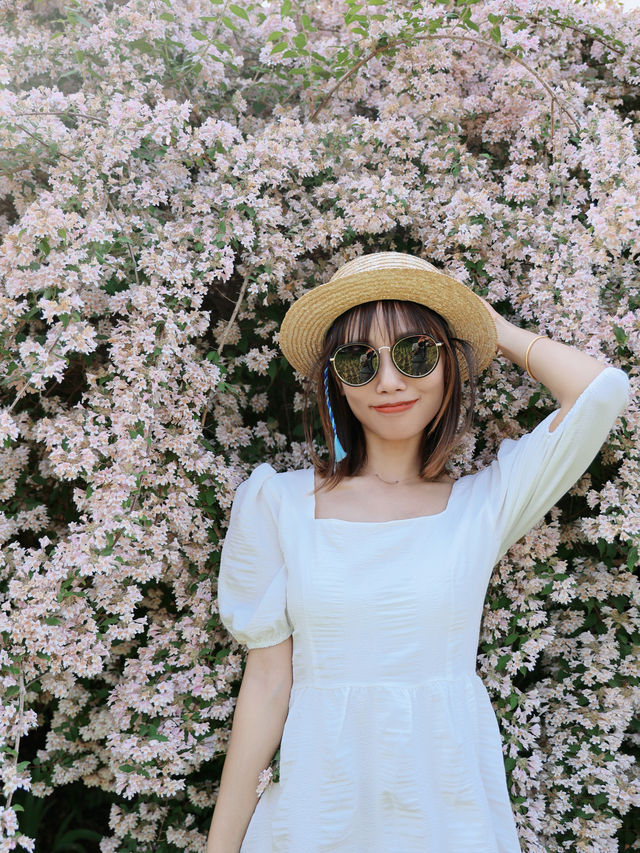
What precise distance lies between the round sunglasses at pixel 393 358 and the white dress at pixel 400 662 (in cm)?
32

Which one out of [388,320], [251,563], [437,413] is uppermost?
[388,320]

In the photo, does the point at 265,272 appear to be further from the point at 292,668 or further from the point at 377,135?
the point at 292,668

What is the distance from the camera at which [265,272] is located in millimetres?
1929

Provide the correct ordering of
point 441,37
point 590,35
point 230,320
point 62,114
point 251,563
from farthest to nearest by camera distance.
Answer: point 590,35 < point 441,37 < point 230,320 < point 62,114 < point 251,563

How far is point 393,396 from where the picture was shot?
1.65m

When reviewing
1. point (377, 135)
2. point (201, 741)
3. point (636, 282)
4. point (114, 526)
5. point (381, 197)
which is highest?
point (377, 135)

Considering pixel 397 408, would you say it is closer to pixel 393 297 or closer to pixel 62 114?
pixel 393 297

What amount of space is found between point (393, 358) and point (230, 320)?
1.87ft

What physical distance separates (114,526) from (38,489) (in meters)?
0.86

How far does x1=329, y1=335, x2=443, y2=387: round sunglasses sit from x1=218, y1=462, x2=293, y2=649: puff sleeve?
38cm

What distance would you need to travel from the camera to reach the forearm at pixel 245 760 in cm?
157

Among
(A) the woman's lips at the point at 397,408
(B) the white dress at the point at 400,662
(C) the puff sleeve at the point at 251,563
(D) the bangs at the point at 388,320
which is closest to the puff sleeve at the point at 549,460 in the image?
(B) the white dress at the point at 400,662

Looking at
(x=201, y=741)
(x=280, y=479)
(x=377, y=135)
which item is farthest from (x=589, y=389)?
(x=201, y=741)

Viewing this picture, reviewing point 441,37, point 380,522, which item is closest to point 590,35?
point 441,37
